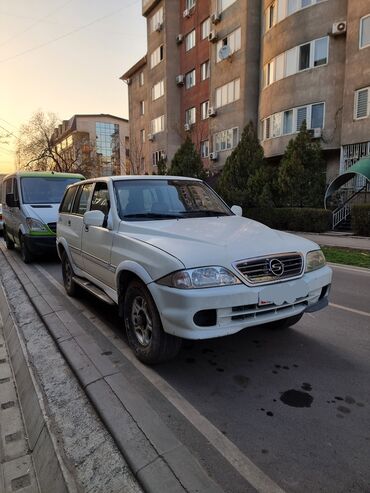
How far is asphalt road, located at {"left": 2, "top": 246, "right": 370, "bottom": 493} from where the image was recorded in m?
2.37

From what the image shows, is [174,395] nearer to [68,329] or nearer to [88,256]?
[68,329]

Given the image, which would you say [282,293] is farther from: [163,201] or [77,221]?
[77,221]

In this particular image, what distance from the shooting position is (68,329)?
479cm

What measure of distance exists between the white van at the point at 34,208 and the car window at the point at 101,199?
13.8 feet

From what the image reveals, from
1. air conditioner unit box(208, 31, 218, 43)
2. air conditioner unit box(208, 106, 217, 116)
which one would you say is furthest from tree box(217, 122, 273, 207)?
air conditioner unit box(208, 31, 218, 43)

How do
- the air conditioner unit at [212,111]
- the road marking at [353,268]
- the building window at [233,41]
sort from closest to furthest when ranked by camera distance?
the road marking at [353,268], the building window at [233,41], the air conditioner unit at [212,111]

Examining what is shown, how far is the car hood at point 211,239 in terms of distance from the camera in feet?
10.6

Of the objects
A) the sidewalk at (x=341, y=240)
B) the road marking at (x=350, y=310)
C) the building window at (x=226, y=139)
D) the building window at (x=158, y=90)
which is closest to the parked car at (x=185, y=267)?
the road marking at (x=350, y=310)

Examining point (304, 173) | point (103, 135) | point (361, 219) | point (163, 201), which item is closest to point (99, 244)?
point (163, 201)

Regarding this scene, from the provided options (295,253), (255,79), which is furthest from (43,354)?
(255,79)

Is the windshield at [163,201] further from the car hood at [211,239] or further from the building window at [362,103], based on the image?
the building window at [362,103]

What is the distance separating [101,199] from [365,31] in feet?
60.2

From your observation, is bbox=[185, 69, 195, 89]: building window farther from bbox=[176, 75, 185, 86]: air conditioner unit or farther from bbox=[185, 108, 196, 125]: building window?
bbox=[185, 108, 196, 125]: building window

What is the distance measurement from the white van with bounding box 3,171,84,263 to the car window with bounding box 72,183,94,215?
128 inches
